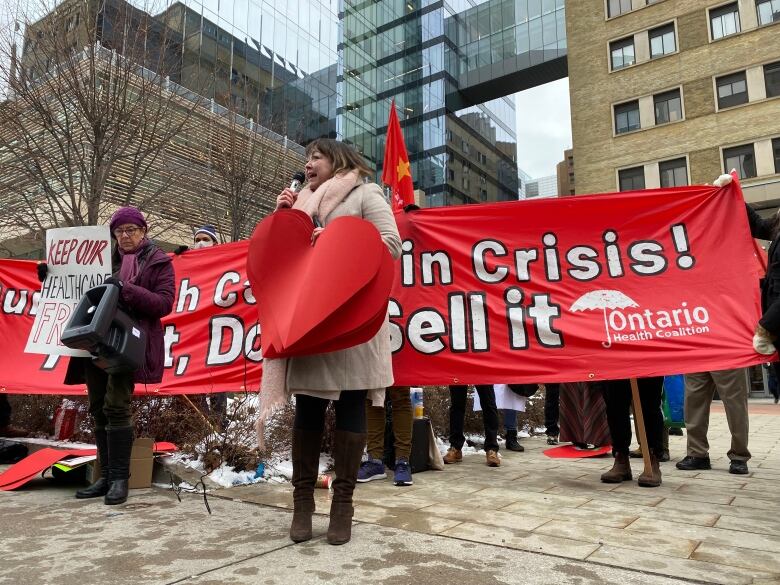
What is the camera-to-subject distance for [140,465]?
154 inches

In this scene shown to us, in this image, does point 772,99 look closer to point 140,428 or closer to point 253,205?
point 253,205

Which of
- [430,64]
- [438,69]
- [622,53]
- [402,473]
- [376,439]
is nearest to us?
[402,473]

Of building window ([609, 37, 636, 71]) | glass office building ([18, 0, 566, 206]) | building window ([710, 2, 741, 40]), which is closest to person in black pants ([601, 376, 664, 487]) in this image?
building window ([710, 2, 741, 40])

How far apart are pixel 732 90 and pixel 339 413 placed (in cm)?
2814

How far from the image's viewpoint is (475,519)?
296 cm

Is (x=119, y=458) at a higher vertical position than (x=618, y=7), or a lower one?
lower

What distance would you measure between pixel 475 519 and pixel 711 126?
1063 inches

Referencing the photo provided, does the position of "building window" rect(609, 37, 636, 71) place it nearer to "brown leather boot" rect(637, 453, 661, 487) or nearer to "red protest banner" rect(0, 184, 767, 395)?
"red protest banner" rect(0, 184, 767, 395)

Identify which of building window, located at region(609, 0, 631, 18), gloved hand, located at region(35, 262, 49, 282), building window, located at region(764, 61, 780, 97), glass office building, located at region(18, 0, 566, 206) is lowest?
gloved hand, located at region(35, 262, 49, 282)

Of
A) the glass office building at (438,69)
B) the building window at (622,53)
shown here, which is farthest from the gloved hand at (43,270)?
the glass office building at (438,69)

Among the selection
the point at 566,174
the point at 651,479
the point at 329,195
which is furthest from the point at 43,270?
the point at 566,174

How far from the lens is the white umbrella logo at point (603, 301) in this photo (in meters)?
4.02

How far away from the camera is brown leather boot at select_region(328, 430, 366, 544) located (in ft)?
8.30

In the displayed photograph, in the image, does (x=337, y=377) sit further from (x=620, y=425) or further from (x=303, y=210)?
(x=620, y=425)
